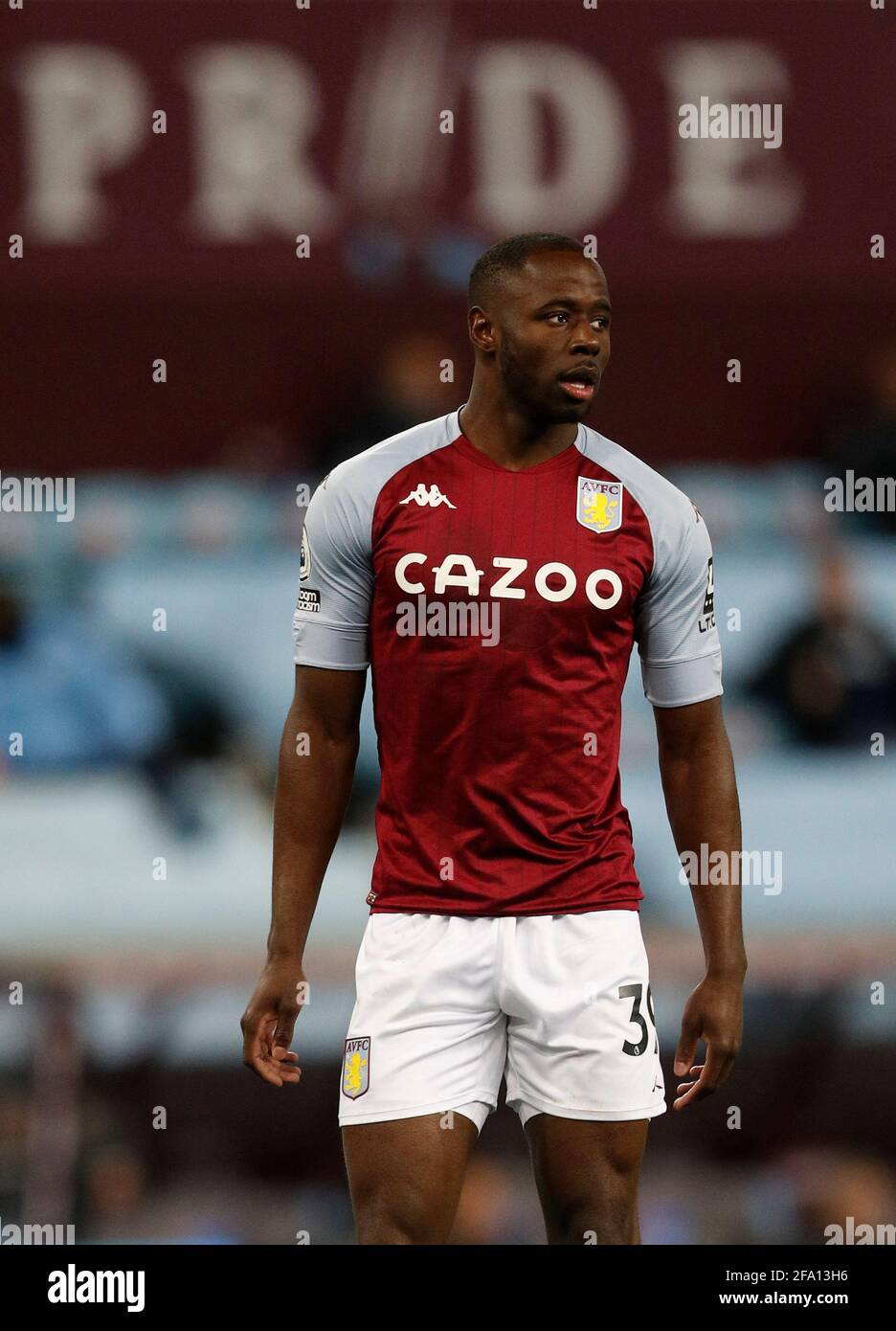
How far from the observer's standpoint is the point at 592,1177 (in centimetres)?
260

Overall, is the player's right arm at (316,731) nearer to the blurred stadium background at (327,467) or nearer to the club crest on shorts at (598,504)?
the club crest on shorts at (598,504)

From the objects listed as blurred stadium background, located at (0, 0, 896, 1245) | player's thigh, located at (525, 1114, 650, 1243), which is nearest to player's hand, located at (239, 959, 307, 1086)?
player's thigh, located at (525, 1114, 650, 1243)

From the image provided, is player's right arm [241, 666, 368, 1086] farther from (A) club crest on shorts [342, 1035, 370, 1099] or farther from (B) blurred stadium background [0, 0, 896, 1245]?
(B) blurred stadium background [0, 0, 896, 1245]

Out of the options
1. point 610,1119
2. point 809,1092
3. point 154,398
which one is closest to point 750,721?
point 809,1092

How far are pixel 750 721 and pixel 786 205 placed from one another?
147 centimetres

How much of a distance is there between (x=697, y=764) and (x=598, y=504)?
45 centimetres

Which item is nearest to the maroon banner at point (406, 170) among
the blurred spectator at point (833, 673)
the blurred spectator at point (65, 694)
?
the blurred spectator at point (65, 694)

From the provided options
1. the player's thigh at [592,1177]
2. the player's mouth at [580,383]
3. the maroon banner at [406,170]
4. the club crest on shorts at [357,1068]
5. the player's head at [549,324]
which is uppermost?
the maroon banner at [406,170]

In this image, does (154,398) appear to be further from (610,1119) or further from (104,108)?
(610,1119)

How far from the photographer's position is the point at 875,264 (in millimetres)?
4859

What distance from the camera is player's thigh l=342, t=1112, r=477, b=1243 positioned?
256cm

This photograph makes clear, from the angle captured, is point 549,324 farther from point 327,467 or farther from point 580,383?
point 327,467

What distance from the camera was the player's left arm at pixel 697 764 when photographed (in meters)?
2.73
